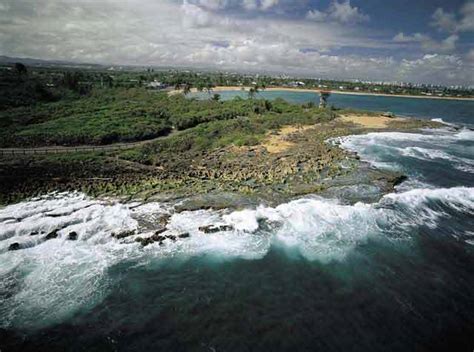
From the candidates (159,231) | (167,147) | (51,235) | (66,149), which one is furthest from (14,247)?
(167,147)

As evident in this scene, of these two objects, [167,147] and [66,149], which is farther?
[167,147]

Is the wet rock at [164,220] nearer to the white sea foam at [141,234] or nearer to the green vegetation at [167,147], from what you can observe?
the white sea foam at [141,234]

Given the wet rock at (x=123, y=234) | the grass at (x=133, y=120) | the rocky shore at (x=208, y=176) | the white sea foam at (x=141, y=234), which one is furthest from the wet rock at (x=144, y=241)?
the grass at (x=133, y=120)

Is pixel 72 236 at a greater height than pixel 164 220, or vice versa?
pixel 164 220

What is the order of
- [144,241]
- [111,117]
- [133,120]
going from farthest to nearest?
[111,117] → [133,120] → [144,241]

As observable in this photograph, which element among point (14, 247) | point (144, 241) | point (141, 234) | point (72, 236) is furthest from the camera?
point (141, 234)

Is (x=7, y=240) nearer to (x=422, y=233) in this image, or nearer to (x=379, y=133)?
(x=422, y=233)

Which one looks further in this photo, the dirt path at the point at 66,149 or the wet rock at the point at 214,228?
the dirt path at the point at 66,149

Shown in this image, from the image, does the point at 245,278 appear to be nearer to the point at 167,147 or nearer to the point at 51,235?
the point at 51,235
